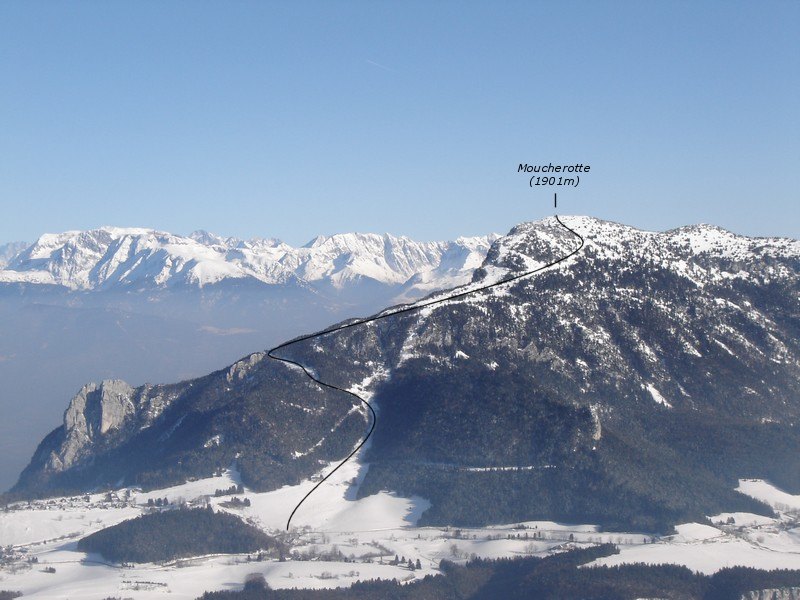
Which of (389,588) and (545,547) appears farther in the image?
(545,547)

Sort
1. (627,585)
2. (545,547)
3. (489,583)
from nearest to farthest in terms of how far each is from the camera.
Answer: (627,585), (489,583), (545,547)

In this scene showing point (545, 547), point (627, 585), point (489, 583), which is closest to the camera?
point (627, 585)

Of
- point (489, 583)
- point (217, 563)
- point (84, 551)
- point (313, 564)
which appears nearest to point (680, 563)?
point (489, 583)

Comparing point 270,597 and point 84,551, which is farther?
point 84,551

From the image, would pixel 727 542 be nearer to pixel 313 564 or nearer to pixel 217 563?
pixel 313 564

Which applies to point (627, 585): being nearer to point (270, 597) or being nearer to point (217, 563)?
point (270, 597)

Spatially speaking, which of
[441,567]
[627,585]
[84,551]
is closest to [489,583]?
[441,567]

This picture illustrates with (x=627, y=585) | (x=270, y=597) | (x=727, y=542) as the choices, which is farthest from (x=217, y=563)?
(x=727, y=542)
